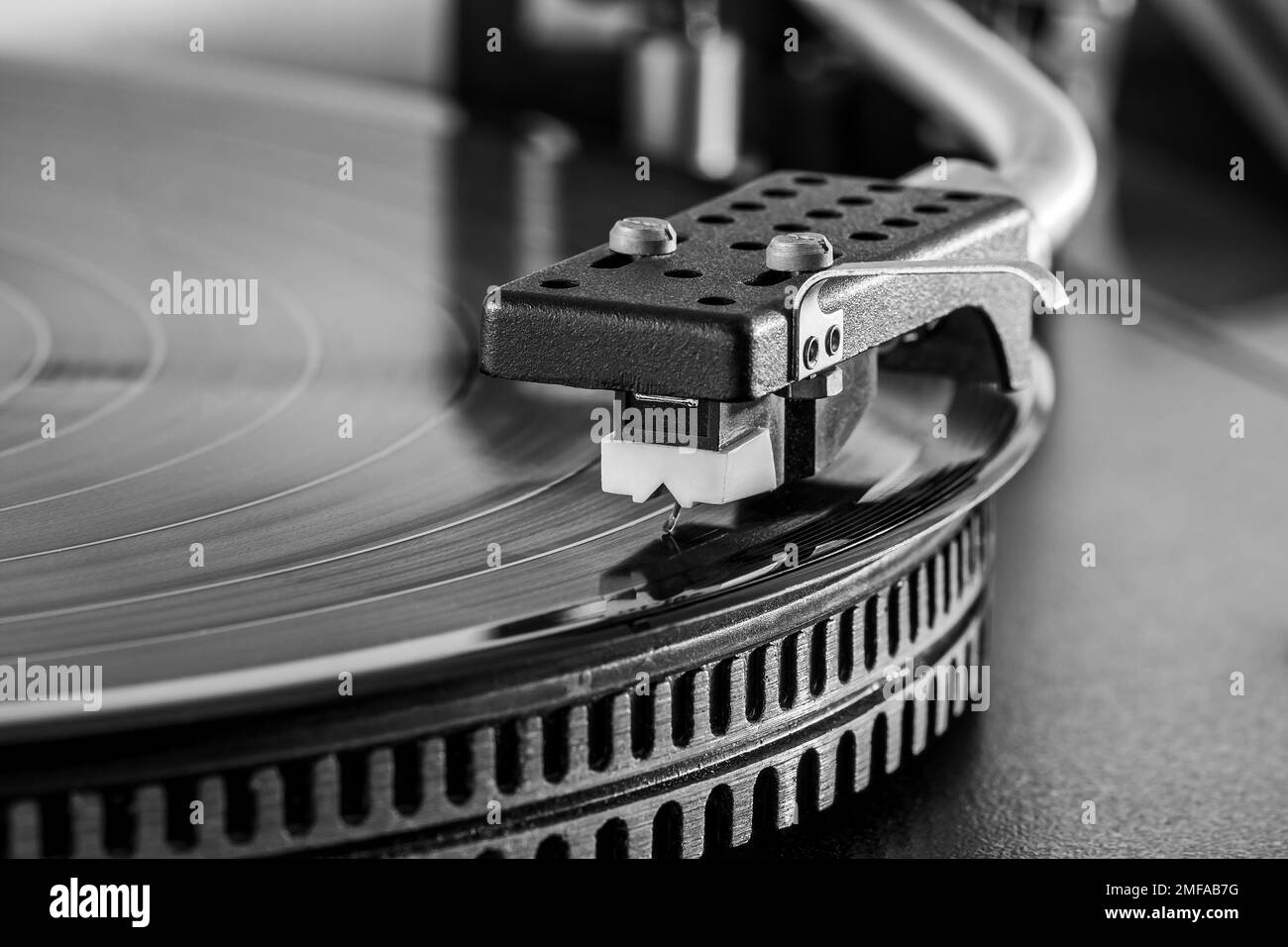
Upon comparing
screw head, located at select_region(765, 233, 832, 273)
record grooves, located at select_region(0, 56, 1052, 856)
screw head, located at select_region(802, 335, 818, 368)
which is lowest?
record grooves, located at select_region(0, 56, 1052, 856)

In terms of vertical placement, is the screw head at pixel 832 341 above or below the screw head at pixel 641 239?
below

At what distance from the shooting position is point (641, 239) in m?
0.54

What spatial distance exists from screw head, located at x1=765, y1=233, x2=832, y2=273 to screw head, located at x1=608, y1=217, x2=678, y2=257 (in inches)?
1.3

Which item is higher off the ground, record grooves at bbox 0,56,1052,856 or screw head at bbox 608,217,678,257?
screw head at bbox 608,217,678,257

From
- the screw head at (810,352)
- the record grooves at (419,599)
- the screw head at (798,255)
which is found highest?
the screw head at (798,255)

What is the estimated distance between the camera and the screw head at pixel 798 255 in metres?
0.52

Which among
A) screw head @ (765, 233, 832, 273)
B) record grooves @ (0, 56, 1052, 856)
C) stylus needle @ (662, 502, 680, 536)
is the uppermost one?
screw head @ (765, 233, 832, 273)

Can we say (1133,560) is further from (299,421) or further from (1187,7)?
(1187,7)

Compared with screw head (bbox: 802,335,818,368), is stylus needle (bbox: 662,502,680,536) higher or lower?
lower

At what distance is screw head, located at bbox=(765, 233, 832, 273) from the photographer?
523mm

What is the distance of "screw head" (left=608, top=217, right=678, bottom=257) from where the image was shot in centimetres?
54

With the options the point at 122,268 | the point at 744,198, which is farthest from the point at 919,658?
the point at 122,268

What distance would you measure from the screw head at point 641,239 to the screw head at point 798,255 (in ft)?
0.11
